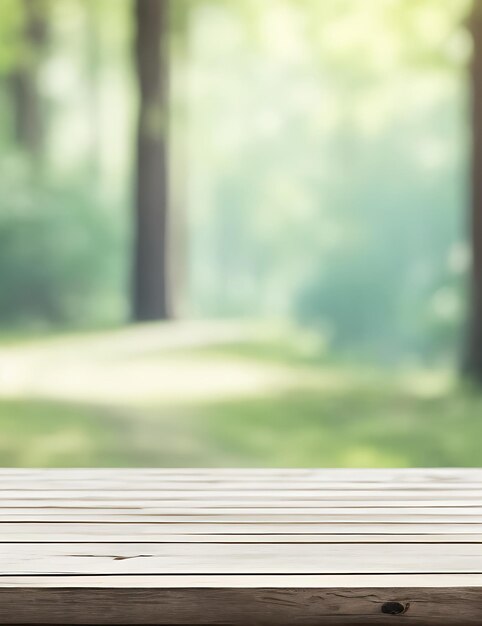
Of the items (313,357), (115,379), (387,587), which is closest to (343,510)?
(387,587)

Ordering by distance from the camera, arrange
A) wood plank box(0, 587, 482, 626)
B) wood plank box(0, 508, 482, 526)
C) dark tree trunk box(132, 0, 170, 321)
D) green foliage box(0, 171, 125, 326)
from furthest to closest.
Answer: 1. green foliage box(0, 171, 125, 326)
2. dark tree trunk box(132, 0, 170, 321)
3. wood plank box(0, 508, 482, 526)
4. wood plank box(0, 587, 482, 626)

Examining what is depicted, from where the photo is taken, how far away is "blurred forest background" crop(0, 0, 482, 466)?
7898mm

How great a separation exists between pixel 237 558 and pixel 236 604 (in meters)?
0.16

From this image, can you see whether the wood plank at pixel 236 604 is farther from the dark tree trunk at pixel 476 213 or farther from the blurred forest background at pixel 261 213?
the dark tree trunk at pixel 476 213

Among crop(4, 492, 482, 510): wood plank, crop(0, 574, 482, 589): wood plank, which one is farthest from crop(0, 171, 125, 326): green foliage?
crop(0, 574, 482, 589): wood plank

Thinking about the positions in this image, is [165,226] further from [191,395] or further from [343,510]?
[343,510]

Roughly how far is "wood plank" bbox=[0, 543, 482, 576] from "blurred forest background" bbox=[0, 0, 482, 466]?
4.33 m

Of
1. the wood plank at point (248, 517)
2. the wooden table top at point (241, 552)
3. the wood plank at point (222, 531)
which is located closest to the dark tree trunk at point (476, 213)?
the wooden table top at point (241, 552)

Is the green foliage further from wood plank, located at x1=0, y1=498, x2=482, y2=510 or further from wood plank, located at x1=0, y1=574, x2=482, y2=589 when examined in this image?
wood plank, located at x1=0, y1=574, x2=482, y2=589

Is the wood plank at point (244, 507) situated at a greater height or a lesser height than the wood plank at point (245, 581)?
greater

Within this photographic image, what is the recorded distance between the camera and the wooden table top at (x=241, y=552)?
209 cm

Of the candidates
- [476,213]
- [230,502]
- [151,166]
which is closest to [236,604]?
[230,502]

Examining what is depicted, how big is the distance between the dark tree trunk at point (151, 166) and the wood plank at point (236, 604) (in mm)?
10696

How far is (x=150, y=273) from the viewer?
12773mm
